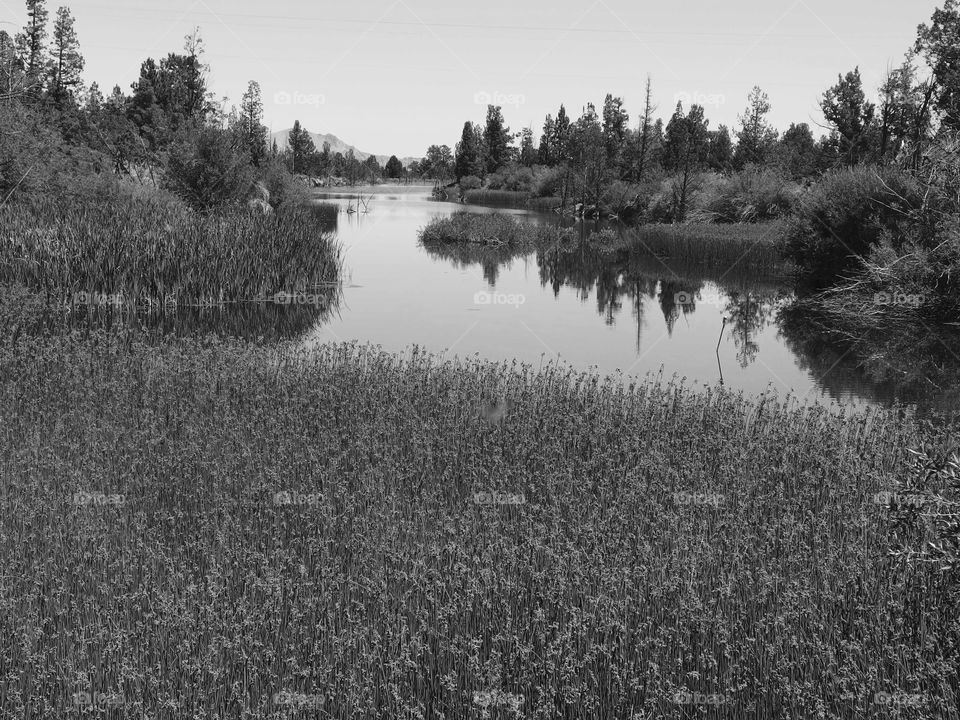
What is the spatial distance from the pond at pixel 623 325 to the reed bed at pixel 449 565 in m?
4.04

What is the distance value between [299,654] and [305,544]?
1531 millimetres

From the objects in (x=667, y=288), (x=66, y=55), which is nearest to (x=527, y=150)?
(x=66, y=55)

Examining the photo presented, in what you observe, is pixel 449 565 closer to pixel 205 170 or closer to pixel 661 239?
pixel 205 170

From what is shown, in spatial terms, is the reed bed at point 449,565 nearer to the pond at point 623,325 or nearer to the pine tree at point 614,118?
the pond at point 623,325

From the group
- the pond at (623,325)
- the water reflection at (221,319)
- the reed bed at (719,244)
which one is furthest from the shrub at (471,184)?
the water reflection at (221,319)

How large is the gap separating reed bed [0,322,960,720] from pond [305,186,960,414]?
4037mm

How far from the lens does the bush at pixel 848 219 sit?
22.7 metres

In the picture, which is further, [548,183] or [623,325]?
[548,183]

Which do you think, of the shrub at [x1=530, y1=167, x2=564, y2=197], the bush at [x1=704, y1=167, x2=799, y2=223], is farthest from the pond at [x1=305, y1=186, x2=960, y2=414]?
the shrub at [x1=530, y1=167, x2=564, y2=197]

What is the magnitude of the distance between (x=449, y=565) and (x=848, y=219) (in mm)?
21193

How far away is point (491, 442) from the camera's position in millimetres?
9000

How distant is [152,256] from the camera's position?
61.2ft

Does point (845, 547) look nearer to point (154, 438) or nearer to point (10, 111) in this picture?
point (154, 438)

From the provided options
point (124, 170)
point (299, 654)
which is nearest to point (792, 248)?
point (299, 654)
